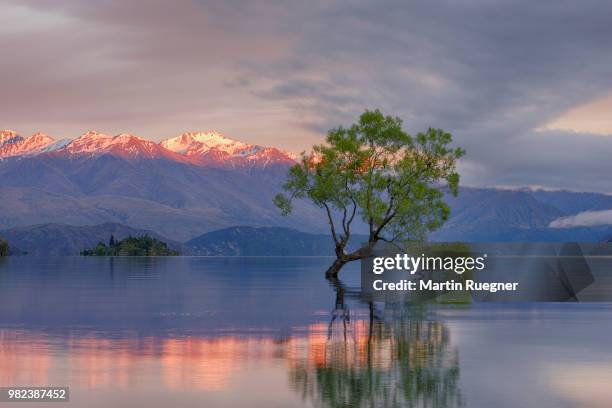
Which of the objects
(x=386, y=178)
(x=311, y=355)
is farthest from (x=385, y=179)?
(x=311, y=355)

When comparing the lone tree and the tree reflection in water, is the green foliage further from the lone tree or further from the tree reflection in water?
A: the tree reflection in water

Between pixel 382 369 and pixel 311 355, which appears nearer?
pixel 382 369

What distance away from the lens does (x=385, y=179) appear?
384 feet

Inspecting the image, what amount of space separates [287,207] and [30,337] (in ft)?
273

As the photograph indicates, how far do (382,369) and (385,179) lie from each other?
84.7 meters

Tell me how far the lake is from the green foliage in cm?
4808

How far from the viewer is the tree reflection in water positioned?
27.5m

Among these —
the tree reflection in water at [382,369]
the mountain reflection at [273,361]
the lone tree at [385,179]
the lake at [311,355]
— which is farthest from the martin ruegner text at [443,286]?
the mountain reflection at [273,361]

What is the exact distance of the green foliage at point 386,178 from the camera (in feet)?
379

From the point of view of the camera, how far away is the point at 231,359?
36.3 meters

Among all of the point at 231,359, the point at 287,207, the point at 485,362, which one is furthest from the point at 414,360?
the point at 287,207

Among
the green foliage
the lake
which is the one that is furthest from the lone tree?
the lake

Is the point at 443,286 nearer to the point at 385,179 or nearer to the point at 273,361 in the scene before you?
the point at 385,179

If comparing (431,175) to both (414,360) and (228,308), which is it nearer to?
(228,308)
